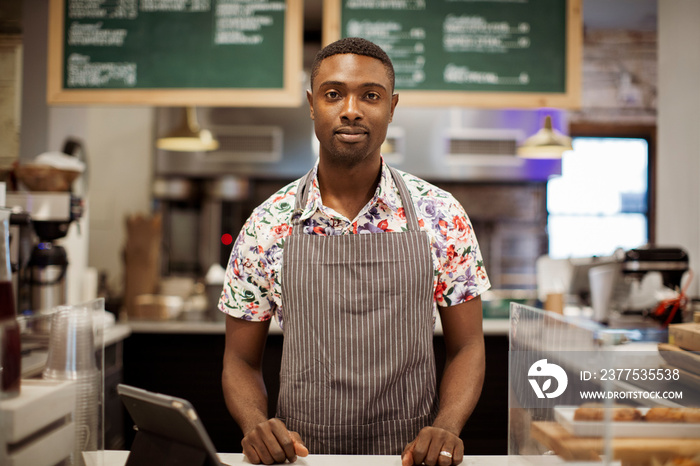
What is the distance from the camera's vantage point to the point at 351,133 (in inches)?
48.7

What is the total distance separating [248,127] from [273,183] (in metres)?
0.54

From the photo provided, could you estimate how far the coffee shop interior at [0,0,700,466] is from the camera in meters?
2.69

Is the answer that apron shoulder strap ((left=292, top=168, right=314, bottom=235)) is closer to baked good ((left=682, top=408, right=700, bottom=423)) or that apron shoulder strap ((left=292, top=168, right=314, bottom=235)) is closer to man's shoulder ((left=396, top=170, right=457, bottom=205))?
man's shoulder ((left=396, top=170, right=457, bottom=205))

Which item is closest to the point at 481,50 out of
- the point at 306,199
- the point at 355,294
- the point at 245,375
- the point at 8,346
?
the point at 306,199

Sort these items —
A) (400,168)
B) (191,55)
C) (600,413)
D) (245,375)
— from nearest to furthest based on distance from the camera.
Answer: (600,413) → (245,375) → (191,55) → (400,168)

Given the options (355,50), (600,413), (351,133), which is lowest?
(600,413)

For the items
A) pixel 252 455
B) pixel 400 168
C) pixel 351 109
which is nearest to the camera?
pixel 252 455

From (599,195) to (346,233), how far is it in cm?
510

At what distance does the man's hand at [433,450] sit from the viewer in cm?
103

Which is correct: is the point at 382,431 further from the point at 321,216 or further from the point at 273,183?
the point at 273,183

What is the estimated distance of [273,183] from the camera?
17.3 ft

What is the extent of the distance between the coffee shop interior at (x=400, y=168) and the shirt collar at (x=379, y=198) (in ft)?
4.33

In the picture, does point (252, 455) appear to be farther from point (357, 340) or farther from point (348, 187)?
point (348, 187)

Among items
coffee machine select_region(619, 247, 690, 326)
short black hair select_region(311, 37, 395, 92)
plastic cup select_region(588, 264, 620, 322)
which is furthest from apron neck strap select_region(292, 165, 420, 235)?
plastic cup select_region(588, 264, 620, 322)
